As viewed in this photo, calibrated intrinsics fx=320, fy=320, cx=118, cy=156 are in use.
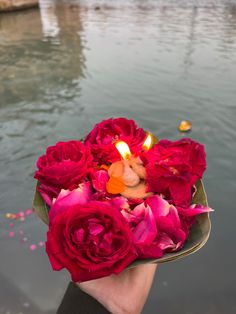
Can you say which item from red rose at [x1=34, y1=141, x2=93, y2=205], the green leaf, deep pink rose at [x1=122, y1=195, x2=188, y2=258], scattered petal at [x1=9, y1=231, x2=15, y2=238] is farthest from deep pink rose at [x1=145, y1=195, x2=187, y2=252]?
A: scattered petal at [x1=9, y1=231, x2=15, y2=238]

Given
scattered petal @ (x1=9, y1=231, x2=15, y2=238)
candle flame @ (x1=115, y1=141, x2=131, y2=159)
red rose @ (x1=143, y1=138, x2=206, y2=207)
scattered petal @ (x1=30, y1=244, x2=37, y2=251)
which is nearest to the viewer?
red rose @ (x1=143, y1=138, x2=206, y2=207)

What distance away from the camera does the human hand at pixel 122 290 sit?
1.35m

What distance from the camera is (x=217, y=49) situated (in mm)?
8531

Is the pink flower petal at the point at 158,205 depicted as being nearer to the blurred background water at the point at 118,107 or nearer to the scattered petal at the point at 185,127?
Result: the blurred background water at the point at 118,107

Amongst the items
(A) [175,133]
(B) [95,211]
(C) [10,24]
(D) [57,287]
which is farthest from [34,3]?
(B) [95,211]

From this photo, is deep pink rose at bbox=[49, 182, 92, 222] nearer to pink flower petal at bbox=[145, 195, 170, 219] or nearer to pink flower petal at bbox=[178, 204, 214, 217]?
pink flower petal at bbox=[145, 195, 170, 219]

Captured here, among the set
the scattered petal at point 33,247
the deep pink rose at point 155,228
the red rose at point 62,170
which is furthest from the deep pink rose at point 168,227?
the scattered petal at point 33,247

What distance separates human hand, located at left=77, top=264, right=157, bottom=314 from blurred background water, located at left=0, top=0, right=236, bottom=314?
57.1 inches

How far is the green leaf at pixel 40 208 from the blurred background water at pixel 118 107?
163 cm

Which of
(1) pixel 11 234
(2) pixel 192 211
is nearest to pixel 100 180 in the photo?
(2) pixel 192 211

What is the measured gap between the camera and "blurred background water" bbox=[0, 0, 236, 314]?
2836 millimetres

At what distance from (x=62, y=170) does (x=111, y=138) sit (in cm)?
36

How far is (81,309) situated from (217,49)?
839 centimetres

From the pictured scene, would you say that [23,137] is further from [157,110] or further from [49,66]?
[49,66]
